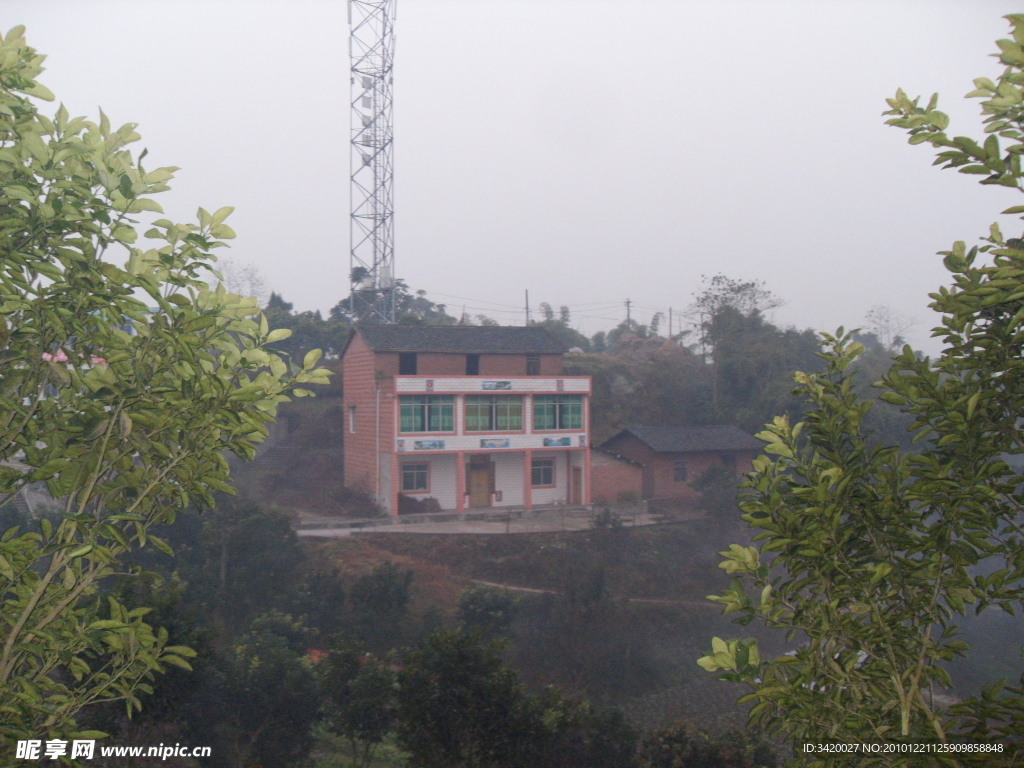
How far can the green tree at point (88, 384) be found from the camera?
2.05 m

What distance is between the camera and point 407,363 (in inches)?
867

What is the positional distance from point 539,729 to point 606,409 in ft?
81.7

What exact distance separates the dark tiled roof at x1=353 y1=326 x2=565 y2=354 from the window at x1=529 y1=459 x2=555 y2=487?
3.67m

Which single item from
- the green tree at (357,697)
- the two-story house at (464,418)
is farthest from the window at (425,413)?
the green tree at (357,697)

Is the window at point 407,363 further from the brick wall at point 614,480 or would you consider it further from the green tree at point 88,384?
the green tree at point 88,384

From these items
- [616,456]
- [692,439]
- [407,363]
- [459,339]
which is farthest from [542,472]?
[407,363]

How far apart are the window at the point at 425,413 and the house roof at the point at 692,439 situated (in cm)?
690

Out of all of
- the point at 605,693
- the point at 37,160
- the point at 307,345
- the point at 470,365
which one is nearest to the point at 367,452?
the point at 470,365

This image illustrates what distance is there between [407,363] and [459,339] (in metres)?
2.09

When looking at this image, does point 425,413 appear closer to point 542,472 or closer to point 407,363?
point 407,363

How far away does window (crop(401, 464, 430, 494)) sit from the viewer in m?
21.2

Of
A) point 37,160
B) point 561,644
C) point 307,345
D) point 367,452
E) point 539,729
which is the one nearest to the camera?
point 37,160

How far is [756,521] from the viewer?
2.32 metres

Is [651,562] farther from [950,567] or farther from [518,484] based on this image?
[950,567]
